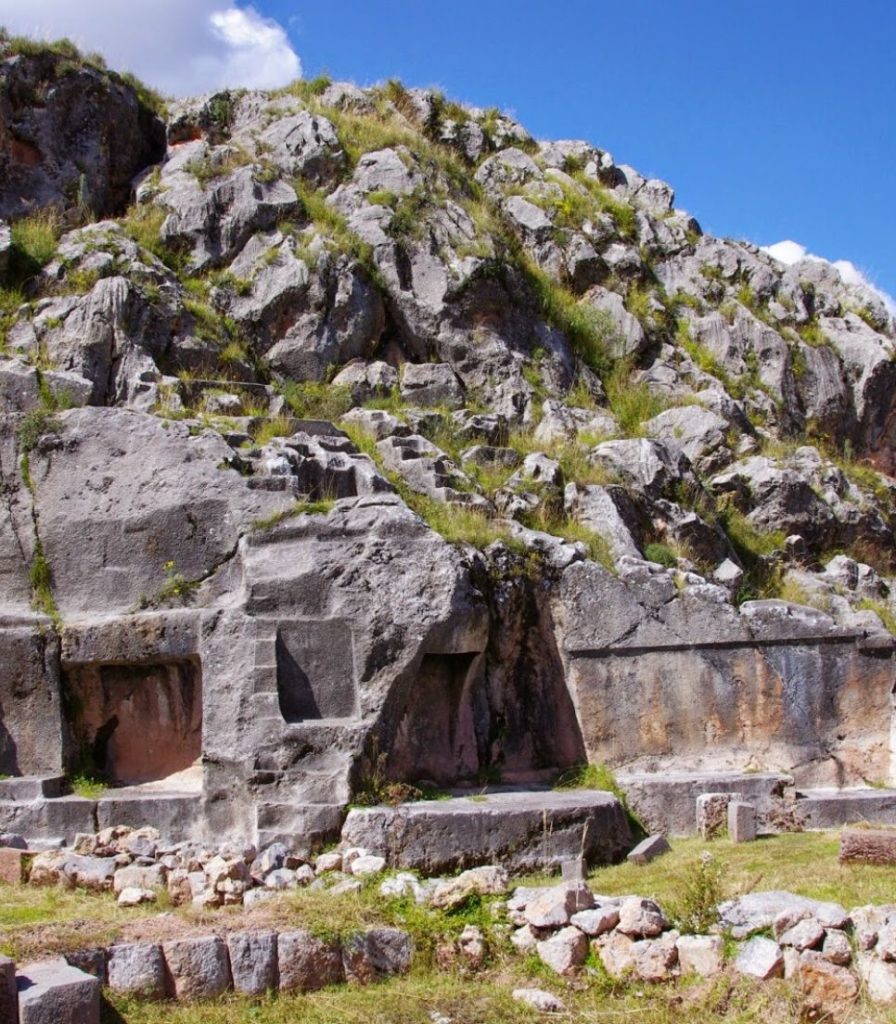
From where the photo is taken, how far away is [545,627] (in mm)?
13766

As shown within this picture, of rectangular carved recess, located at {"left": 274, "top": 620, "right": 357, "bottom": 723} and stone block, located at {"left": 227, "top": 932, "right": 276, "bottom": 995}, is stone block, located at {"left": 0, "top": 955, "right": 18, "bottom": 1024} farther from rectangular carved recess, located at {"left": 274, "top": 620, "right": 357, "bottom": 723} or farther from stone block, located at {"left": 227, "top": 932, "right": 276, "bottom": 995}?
rectangular carved recess, located at {"left": 274, "top": 620, "right": 357, "bottom": 723}

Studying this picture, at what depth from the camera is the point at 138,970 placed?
7.18 m

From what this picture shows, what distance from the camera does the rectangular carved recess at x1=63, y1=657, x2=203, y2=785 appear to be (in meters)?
12.6

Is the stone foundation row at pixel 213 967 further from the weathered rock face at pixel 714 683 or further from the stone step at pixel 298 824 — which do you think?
the weathered rock face at pixel 714 683

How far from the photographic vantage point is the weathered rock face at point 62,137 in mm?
21234

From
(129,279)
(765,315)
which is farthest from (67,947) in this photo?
(765,315)

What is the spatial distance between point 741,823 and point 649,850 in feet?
3.48

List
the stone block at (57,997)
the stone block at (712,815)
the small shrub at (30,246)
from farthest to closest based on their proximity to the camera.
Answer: the small shrub at (30,246), the stone block at (712,815), the stone block at (57,997)

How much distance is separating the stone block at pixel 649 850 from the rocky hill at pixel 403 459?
74.3 inches

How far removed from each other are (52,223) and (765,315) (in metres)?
13.5

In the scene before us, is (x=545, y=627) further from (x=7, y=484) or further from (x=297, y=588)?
(x=7, y=484)

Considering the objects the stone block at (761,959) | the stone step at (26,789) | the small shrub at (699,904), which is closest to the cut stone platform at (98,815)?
the stone step at (26,789)

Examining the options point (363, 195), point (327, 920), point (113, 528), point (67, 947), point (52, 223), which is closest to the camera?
point (67, 947)

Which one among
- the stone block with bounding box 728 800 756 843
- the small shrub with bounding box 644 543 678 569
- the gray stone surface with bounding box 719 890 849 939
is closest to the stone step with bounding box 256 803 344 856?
the stone block with bounding box 728 800 756 843
